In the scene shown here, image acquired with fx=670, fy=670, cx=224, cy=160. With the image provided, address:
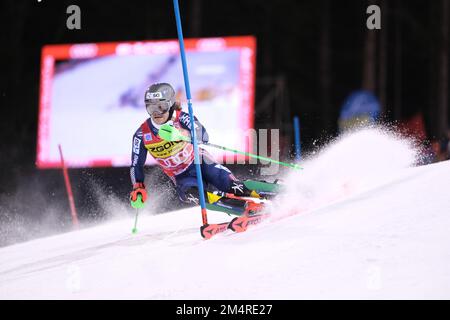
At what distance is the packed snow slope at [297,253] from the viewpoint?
4.02 m

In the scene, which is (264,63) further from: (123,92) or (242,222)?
(242,222)

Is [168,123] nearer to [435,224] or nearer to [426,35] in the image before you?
[435,224]

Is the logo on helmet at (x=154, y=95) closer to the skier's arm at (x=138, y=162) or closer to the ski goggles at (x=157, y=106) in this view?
the ski goggles at (x=157, y=106)

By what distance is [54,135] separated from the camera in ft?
33.7

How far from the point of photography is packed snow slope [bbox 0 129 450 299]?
13.2 feet

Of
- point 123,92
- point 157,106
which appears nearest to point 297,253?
point 157,106

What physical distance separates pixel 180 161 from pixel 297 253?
1353mm

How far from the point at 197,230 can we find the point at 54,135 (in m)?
5.00

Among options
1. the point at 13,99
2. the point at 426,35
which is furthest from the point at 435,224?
the point at 426,35

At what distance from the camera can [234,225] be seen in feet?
17.7

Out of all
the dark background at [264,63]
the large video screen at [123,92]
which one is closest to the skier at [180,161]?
the dark background at [264,63]

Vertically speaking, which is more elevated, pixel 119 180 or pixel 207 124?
pixel 207 124

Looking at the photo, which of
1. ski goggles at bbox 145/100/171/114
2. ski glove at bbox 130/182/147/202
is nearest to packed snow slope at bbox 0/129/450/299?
ski glove at bbox 130/182/147/202

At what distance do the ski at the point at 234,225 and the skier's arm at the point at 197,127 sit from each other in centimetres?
68
